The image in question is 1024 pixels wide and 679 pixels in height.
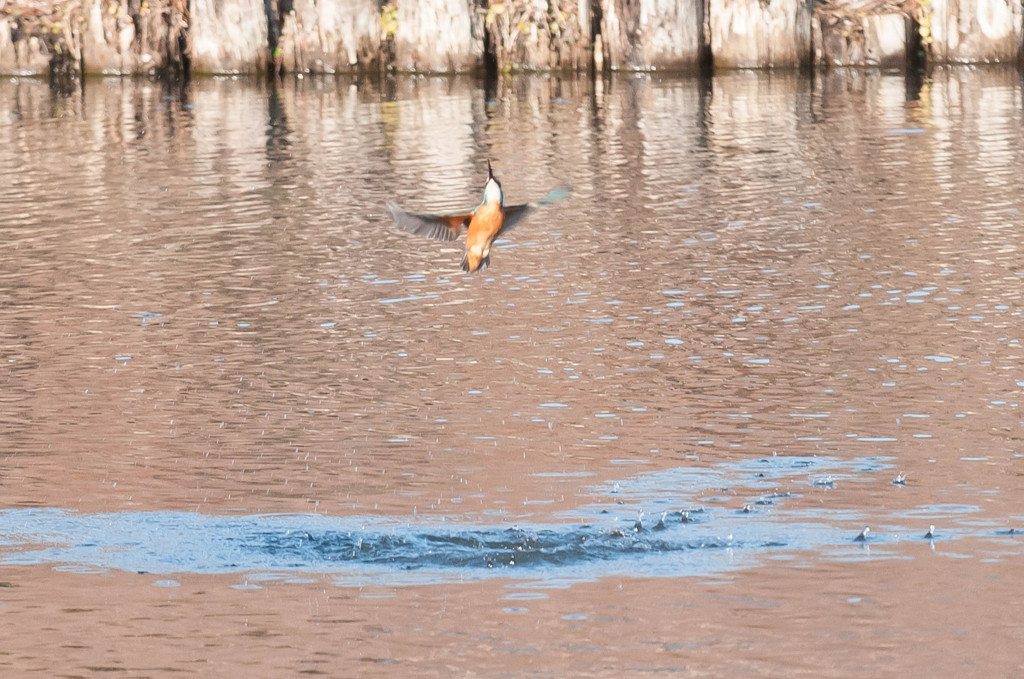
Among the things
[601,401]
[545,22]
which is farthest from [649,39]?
[601,401]

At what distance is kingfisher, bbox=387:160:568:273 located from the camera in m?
7.22

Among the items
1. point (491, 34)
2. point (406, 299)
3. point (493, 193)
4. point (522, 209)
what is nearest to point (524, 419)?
point (522, 209)

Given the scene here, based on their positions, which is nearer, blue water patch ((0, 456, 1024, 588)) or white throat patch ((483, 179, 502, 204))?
blue water patch ((0, 456, 1024, 588))

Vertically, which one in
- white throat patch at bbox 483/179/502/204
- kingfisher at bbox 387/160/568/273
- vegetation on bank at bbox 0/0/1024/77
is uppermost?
vegetation on bank at bbox 0/0/1024/77

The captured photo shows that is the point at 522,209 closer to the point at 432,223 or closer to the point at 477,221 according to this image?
the point at 477,221

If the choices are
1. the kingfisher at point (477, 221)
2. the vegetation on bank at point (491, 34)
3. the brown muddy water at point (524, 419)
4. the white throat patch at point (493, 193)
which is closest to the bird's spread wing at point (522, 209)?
the kingfisher at point (477, 221)

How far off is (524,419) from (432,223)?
57.8 inches

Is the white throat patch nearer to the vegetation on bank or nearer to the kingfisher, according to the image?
the kingfisher

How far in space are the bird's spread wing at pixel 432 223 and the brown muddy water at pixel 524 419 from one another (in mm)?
1047

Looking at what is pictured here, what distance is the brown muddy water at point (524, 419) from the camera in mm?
6020

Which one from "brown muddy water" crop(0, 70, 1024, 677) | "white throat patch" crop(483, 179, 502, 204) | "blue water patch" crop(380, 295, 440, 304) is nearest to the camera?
"brown muddy water" crop(0, 70, 1024, 677)

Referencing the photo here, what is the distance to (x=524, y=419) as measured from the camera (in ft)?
27.8

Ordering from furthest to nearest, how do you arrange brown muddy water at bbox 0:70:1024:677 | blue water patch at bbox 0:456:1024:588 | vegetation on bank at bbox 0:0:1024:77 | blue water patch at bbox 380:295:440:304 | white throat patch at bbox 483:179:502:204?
vegetation on bank at bbox 0:0:1024:77
blue water patch at bbox 380:295:440:304
white throat patch at bbox 483:179:502:204
blue water patch at bbox 0:456:1024:588
brown muddy water at bbox 0:70:1024:677

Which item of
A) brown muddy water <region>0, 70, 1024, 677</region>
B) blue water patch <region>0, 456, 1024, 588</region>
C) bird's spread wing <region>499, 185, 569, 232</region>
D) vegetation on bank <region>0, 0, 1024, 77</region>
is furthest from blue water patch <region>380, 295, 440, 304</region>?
vegetation on bank <region>0, 0, 1024, 77</region>
